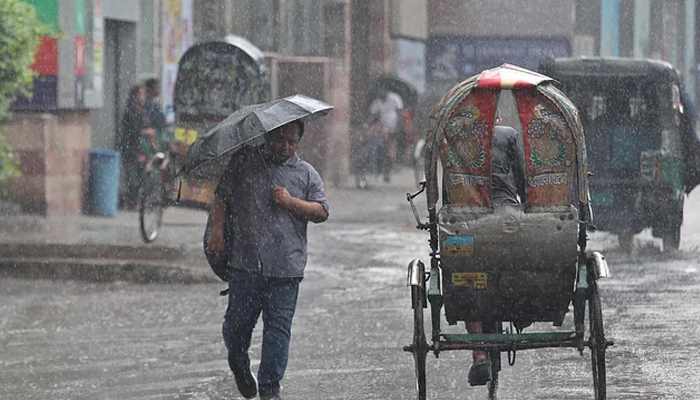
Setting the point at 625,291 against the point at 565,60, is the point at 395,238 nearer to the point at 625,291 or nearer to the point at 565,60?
the point at 565,60

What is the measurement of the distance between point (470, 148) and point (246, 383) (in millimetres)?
1825

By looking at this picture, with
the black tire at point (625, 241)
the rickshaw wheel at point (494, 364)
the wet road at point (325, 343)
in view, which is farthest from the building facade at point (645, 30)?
the rickshaw wheel at point (494, 364)

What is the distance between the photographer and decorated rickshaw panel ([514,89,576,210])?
7.30 m

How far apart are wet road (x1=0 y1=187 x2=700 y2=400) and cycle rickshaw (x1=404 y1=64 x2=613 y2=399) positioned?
0.96 metres

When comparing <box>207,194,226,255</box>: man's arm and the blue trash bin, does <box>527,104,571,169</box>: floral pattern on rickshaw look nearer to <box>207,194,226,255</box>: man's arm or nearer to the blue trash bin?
<box>207,194,226,255</box>: man's arm

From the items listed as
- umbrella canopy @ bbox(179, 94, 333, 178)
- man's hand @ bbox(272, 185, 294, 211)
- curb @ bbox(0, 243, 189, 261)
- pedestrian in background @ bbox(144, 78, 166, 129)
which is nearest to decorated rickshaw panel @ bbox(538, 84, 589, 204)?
umbrella canopy @ bbox(179, 94, 333, 178)

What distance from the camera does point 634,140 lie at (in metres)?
16.8

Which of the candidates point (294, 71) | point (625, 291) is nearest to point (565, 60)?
point (625, 291)

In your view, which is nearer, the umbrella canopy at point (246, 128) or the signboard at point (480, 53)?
the umbrella canopy at point (246, 128)

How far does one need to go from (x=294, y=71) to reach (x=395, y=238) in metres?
10.7

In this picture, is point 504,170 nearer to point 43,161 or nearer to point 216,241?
point 216,241

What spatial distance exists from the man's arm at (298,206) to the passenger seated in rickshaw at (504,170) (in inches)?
36.0

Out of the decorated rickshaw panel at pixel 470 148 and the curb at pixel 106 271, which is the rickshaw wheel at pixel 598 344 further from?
the curb at pixel 106 271

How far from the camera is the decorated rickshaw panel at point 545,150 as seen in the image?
7.30m
